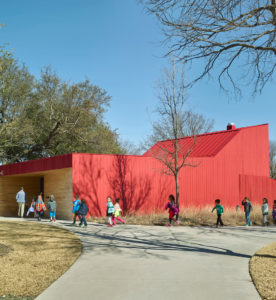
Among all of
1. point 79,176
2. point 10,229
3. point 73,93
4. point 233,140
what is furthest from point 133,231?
point 73,93

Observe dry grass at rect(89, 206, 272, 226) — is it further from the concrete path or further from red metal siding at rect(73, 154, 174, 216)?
the concrete path

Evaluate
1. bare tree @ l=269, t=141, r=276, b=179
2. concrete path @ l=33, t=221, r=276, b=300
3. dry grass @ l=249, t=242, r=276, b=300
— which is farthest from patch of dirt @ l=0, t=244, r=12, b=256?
bare tree @ l=269, t=141, r=276, b=179

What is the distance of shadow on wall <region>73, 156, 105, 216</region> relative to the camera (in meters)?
18.9

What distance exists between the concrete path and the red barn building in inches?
280

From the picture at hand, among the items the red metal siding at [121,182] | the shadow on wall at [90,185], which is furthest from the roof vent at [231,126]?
the shadow on wall at [90,185]

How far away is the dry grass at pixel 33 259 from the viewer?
21.0 feet

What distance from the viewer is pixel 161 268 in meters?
7.30

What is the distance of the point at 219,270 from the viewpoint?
23.4 feet

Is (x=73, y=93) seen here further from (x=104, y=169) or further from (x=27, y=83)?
(x=104, y=169)

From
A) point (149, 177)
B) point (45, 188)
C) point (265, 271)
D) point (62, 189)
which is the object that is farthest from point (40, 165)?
point (265, 271)

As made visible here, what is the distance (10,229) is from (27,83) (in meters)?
18.3

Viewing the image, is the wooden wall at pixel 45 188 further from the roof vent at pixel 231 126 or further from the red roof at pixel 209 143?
the roof vent at pixel 231 126

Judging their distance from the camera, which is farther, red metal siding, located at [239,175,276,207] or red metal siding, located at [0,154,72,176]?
red metal siding, located at [239,175,276,207]

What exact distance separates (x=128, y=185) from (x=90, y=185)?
230cm
